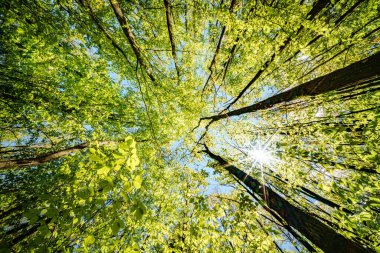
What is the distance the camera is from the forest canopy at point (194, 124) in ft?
8.94

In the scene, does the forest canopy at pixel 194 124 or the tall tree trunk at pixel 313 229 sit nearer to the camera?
the tall tree trunk at pixel 313 229

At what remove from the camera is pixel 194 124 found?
10.8 meters

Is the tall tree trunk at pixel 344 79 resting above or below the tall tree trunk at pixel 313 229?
above

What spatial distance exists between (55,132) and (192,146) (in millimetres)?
8079

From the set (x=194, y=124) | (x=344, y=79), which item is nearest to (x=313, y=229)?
(x=344, y=79)

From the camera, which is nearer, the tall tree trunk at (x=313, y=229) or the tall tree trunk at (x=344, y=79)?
the tall tree trunk at (x=313, y=229)

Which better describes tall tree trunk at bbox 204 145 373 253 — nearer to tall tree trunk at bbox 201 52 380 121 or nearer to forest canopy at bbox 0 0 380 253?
forest canopy at bbox 0 0 380 253

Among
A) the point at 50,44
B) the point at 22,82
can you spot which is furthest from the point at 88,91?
the point at 22,82

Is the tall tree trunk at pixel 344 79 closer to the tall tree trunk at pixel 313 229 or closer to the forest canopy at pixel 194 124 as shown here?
the forest canopy at pixel 194 124

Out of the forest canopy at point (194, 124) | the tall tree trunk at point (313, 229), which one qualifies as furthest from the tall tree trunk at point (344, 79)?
the tall tree trunk at point (313, 229)

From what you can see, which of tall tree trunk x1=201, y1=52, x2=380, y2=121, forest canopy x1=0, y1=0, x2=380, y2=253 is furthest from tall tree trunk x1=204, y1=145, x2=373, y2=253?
tall tree trunk x1=201, y1=52, x2=380, y2=121

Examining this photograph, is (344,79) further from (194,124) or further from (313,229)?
(194,124)

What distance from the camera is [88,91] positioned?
6.76 m

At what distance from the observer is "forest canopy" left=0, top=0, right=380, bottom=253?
272 cm
